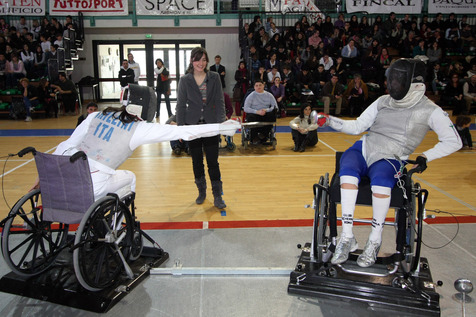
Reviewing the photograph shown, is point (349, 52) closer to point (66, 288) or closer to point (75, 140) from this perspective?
point (75, 140)

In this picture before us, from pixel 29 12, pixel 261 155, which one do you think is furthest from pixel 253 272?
pixel 29 12

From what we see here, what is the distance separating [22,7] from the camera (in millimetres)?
12625

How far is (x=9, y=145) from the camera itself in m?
7.03

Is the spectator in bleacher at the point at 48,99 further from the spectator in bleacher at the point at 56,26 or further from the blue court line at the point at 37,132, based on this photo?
the spectator in bleacher at the point at 56,26

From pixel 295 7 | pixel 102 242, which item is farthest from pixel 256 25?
pixel 102 242

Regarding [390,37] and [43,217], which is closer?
[43,217]

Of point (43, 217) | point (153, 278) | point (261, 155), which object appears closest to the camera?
point (43, 217)

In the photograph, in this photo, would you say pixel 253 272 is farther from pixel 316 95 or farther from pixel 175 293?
pixel 316 95

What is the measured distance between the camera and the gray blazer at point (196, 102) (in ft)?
Answer: 12.8

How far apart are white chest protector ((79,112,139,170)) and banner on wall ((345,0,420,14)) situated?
1187 centimetres

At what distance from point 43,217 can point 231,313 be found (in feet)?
4.21

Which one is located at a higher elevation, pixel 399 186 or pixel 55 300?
pixel 399 186

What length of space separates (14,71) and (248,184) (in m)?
8.98

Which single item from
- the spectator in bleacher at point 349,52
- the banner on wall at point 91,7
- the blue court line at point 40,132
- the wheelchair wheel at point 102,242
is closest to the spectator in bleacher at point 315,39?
the spectator in bleacher at point 349,52
